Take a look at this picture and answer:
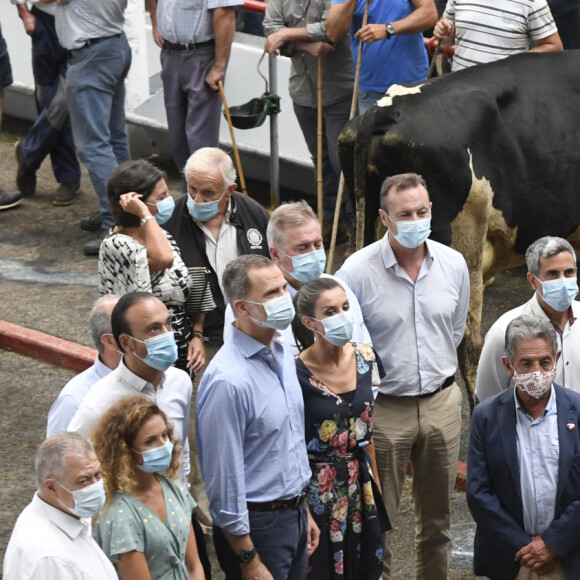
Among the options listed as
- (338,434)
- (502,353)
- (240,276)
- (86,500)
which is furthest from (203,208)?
(86,500)

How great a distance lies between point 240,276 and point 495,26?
3537 mm

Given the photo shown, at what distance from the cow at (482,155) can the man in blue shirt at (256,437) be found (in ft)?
6.12

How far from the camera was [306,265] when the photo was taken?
5.58 m

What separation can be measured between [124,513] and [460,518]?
8.21 ft

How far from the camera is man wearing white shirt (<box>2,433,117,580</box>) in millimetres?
4090

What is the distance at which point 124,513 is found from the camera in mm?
4488

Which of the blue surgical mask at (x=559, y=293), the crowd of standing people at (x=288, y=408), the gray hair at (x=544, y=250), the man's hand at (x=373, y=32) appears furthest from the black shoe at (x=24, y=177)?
the blue surgical mask at (x=559, y=293)

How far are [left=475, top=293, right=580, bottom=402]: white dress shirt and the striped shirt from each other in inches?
113

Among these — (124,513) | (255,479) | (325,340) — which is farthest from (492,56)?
(124,513)

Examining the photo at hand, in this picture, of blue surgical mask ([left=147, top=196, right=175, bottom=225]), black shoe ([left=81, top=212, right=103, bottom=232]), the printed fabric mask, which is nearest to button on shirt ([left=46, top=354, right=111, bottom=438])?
blue surgical mask ([left=147, top=196, right=175, bottom=225])

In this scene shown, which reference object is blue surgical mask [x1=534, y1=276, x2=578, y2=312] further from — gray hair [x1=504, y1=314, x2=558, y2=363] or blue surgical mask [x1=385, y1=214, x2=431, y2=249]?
blue surgical mask [x1=385, y1=214, x2=431, y2=249]

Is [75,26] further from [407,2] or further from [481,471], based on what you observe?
[481,471]

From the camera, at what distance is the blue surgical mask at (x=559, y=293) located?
17.7 ft

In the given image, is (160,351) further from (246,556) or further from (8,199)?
(8,199)
